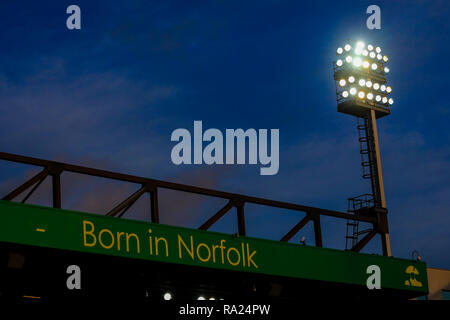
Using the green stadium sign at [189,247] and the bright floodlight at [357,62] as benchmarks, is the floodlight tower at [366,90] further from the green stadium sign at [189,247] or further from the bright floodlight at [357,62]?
the green stadium sign at [189,247]

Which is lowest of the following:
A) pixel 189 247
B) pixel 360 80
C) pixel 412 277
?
pixel 412 277

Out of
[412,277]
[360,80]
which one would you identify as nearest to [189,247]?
[412,277]

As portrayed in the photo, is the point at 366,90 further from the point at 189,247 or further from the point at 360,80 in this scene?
the point at 189,247

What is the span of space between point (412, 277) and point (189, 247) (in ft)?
23.9

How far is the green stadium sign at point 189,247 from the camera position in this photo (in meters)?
12.9

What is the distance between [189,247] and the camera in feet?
49.1

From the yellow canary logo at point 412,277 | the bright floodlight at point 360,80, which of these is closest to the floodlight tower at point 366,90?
the bright floodlight at point 360,80

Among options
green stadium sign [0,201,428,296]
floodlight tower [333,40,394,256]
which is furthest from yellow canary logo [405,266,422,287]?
floodlight tower [333,40,394,256]

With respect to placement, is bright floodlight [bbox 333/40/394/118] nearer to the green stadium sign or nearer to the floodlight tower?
the floodlight tower

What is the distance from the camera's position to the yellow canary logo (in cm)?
1936

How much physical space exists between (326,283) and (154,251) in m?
4.90

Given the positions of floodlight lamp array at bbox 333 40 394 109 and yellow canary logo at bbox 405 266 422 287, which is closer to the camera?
yellow canary logo at bbox 405 266 422 287
